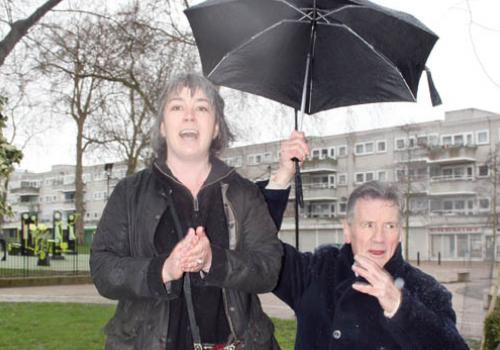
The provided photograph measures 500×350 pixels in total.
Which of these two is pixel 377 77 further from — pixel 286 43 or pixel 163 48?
pixel 163 48

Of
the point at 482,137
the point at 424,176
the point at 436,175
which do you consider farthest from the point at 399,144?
the point at 482,137

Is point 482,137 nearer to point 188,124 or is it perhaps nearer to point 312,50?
point 312,50

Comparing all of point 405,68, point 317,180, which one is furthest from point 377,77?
point 317,180

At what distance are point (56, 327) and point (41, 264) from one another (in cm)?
1581

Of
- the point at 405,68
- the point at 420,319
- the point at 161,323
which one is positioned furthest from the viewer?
the point at 405,68

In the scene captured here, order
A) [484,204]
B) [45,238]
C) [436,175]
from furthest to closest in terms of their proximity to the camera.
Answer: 1. [436,175]
2. [484,204]
3. [45,238]

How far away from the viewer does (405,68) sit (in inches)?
134

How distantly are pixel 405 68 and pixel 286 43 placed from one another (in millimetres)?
671

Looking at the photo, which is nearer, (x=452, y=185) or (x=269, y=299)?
(x=269, y=299)

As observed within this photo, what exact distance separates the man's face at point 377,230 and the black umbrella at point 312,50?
20.4 inches

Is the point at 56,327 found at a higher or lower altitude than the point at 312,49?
lower

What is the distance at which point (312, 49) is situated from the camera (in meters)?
3.43

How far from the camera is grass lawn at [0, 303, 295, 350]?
29.0ft

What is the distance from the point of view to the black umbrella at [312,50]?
3.21m
